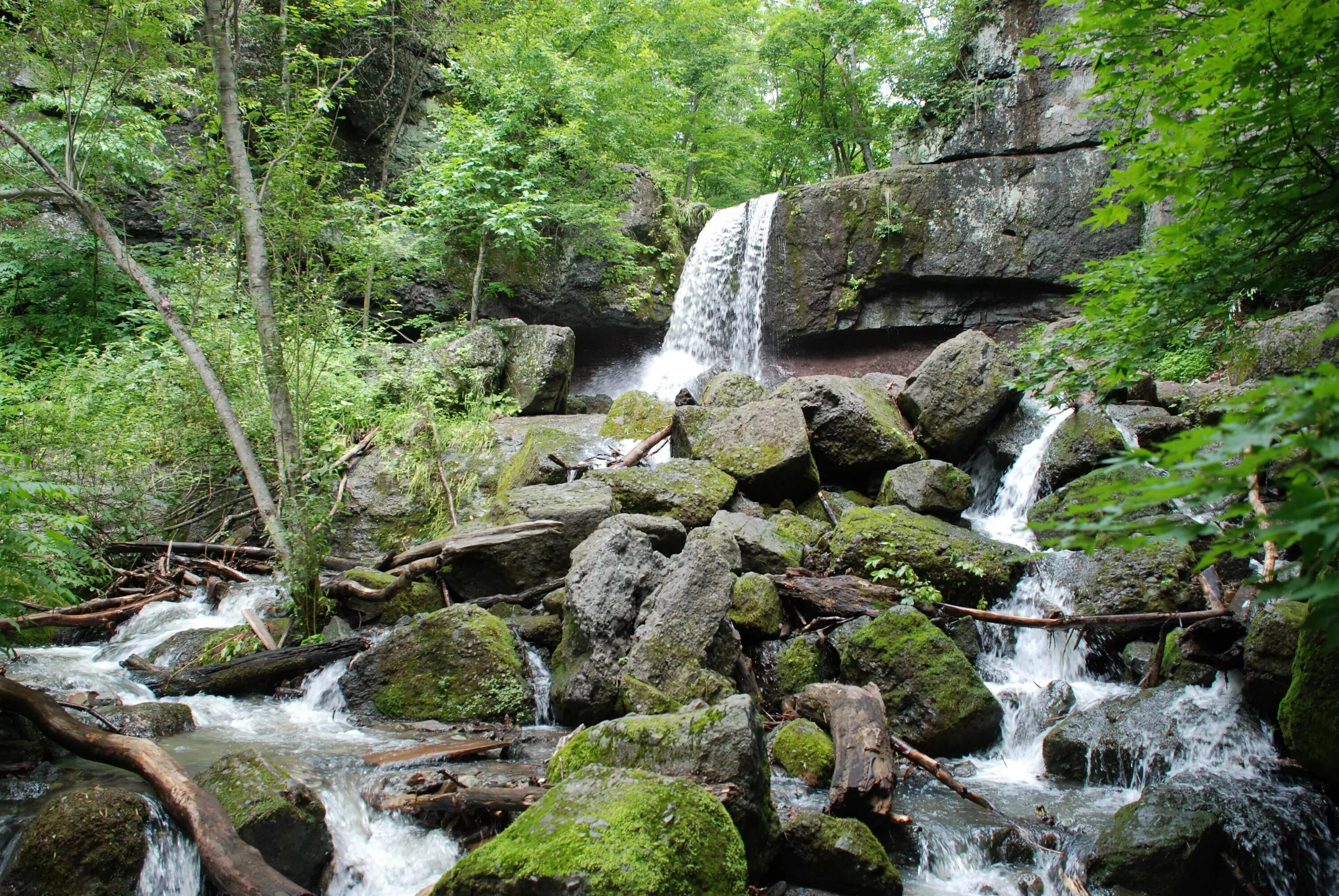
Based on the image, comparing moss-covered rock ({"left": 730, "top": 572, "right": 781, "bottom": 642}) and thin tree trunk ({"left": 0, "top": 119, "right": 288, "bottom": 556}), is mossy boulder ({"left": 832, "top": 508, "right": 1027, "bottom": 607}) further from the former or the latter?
thin tree trunk ({"left": 0, "top": 119, "right": 288, "bottom": 556})

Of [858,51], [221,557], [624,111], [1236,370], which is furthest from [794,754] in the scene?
[858,51]

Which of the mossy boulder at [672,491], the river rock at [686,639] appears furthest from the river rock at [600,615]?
the mossy boulder at [672,491]

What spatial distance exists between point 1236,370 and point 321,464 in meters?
12.1

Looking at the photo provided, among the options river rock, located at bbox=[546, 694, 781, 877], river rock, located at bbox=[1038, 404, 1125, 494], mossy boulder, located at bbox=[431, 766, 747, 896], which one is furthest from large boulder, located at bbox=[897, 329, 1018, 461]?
mossy boulder, located at bbox=[431, 766, 747, 896]

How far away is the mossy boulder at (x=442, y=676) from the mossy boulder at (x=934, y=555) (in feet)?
11.3

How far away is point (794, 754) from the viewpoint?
4.87m

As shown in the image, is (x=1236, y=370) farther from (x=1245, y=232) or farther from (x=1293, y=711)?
(x=1245, y=232)

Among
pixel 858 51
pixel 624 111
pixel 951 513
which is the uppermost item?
pixel 858 51

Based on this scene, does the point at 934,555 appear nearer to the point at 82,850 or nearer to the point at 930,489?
the point at 930,489

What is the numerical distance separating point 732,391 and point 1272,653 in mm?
7130

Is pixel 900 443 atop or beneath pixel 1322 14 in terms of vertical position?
beneath

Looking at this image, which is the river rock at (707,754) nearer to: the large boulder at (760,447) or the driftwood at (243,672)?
the driftwood at (243,672)

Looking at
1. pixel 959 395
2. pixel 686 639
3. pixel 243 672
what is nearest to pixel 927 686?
pixel 686 639

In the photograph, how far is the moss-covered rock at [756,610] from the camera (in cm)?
634
